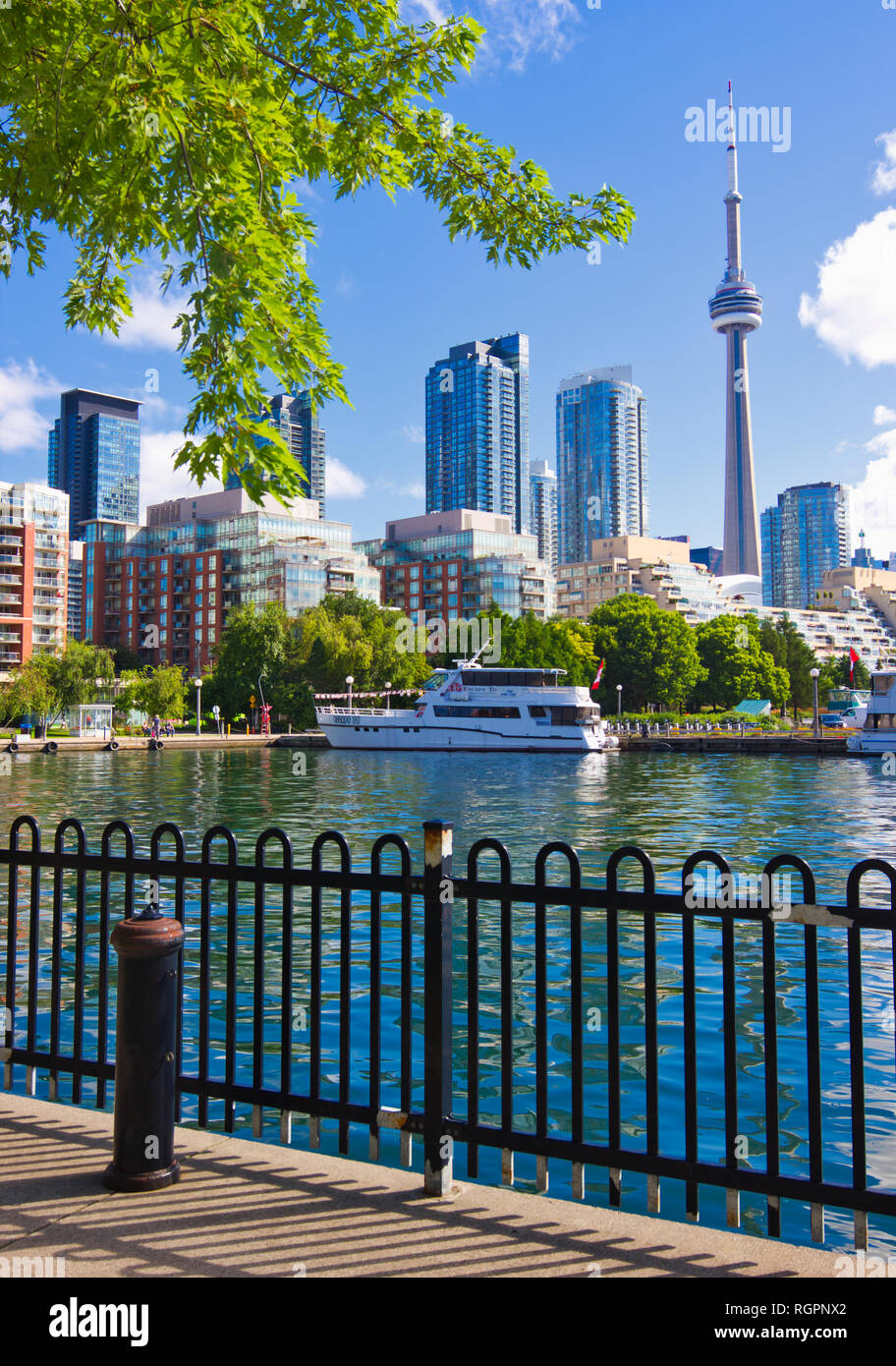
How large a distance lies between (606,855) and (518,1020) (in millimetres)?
9727

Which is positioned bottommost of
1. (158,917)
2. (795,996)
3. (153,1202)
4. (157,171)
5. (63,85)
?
(795,996)

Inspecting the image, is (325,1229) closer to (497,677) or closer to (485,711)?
(485,711)

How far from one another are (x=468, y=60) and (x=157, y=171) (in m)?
2.27

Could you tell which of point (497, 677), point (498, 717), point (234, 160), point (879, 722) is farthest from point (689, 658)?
point (234, 160)

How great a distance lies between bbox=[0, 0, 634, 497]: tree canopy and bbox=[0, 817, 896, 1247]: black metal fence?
2.22 m

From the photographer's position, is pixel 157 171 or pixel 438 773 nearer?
pixel 157 171

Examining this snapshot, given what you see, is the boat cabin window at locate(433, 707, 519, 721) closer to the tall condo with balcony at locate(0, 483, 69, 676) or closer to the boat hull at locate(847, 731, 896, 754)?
the boat hull at locate(847, 731, 896, 754)

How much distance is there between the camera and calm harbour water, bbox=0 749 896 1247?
6895 mm

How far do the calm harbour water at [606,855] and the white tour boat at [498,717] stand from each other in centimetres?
1510

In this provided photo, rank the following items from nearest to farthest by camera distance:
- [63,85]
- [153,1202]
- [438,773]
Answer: [153,1202] → [63,85] → [438,773]

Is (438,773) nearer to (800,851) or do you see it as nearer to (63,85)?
(800,851)

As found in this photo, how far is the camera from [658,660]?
107625 mm

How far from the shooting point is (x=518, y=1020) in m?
8.91

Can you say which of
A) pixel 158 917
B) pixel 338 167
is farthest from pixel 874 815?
pixel 158 917
